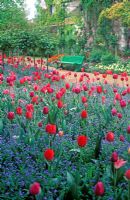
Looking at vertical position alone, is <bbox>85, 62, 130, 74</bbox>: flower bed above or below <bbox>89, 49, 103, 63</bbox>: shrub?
below

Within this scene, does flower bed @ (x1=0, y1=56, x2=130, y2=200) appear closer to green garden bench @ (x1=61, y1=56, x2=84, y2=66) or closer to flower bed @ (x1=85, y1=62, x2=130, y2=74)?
green garden bench @ (x1=61, y1=56, x2=84, y2=66)

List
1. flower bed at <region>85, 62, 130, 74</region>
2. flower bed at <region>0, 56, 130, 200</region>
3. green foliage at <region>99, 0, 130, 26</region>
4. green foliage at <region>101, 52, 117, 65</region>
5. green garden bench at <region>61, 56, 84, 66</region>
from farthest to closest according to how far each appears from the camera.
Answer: green foliage at <region>99, 0, 130, 26</region> → green foliage at <region>101, 52, 117, 65</region> → flower bed at <region>85, 62, 130, 74</region> → green garden bench at <region>61, 56, 84, 66</region> → flower bed at <region>0, 56, 130, 200</region>

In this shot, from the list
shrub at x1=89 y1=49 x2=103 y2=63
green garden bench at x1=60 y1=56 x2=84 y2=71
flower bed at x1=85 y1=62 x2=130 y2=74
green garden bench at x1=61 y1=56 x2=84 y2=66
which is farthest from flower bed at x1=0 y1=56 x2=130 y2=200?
shrub at x1=89 y1=49 x2=103 y2=63

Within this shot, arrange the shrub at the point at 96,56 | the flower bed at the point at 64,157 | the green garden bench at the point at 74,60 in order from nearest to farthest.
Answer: the flower bed at the point at 64,157, the green garden bench at the point at 74,60, the shrub at the point at 96,56

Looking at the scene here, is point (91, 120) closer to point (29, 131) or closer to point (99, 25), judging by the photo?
point (29, 131)

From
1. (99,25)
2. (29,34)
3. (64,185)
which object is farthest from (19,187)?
(99,25)

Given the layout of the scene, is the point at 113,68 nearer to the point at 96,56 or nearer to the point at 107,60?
the point at 107,60

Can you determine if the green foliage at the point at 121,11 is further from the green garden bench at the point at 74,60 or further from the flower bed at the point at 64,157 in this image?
the flower bed at the point at 64,157

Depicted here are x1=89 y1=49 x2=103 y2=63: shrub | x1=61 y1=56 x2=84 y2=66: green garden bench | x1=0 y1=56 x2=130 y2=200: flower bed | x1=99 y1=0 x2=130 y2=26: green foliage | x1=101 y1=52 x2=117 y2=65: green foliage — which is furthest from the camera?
x1=99 y1=0 x2=130 y2=26: green foliage

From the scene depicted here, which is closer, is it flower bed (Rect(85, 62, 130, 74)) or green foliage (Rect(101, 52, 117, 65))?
flower bed (Rect(85, 62, 130, 74))

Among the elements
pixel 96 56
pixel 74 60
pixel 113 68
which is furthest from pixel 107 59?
pixel 74 60

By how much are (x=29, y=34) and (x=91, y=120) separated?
28.7 ft

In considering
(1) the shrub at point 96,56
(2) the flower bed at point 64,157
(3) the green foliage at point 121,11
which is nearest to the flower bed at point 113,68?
(1) the shrub at point 96,56

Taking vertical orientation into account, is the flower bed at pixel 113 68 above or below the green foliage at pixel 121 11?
below
